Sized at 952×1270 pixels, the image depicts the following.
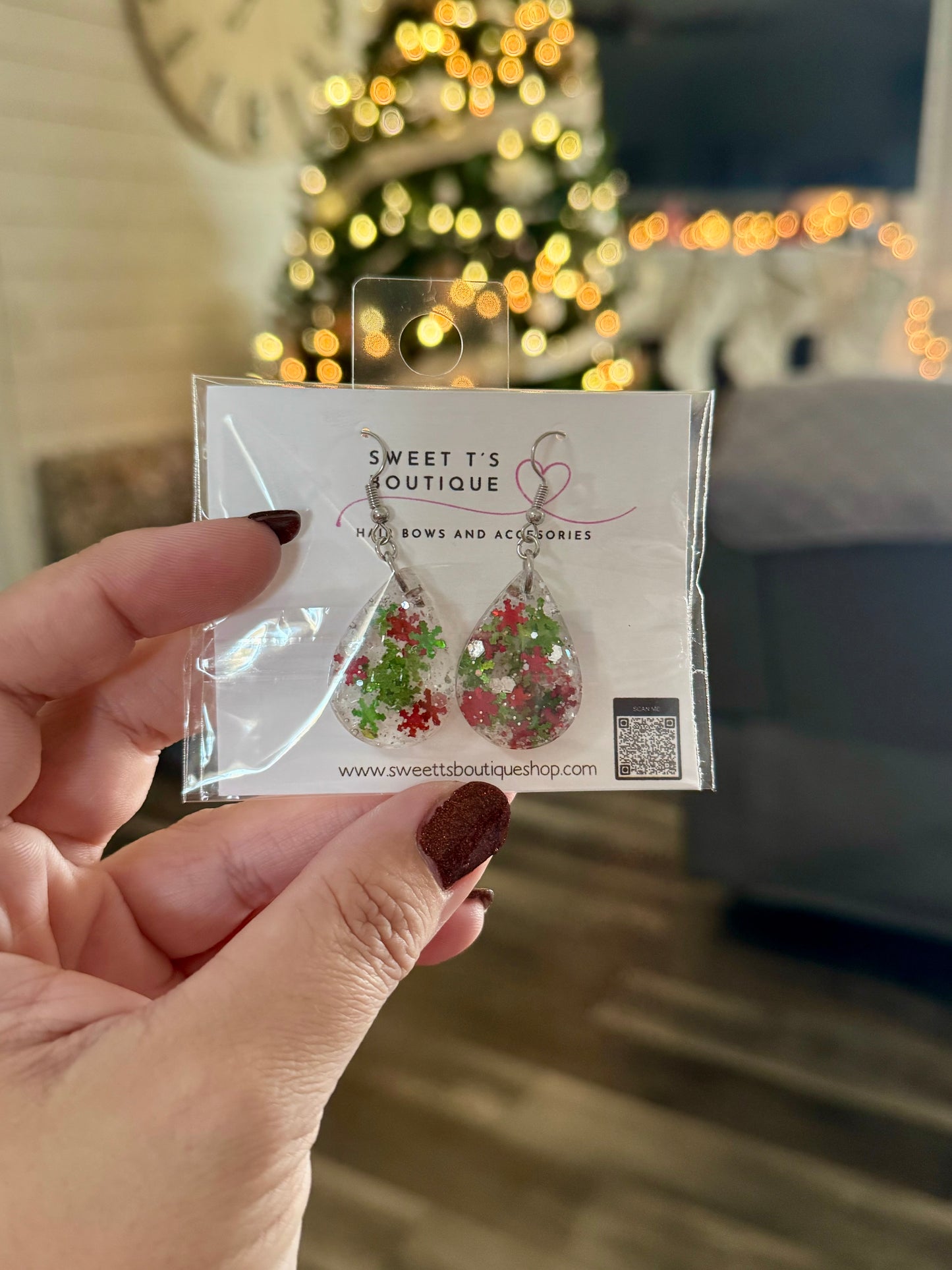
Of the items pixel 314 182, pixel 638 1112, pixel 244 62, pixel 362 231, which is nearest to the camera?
pixel 638 1112

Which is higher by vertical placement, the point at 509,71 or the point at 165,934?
the point at 509,71

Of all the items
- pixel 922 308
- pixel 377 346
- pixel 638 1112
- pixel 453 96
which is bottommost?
pixel 638 1112

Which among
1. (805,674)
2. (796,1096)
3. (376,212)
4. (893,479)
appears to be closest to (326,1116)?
(796,1096)

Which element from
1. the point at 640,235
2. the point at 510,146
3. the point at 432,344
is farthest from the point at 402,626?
the point at 640,235

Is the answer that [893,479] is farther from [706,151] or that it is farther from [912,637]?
[706,151]

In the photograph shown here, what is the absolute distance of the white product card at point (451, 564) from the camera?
557 millimetres

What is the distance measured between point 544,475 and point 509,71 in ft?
6.74

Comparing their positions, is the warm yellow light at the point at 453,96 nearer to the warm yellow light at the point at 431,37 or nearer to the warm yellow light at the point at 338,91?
the warm yellow light at the point at 431,37

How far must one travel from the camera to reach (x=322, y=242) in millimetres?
2117

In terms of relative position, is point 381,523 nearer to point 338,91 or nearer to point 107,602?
point 107,602

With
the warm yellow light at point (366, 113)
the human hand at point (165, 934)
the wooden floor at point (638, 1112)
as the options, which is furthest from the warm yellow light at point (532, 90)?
the human hand at point (165, 934)

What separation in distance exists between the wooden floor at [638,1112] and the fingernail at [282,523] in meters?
0.87

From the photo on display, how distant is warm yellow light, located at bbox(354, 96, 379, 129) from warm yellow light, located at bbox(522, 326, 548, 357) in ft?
1.89

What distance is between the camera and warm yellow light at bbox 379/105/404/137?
2146 millimetres
